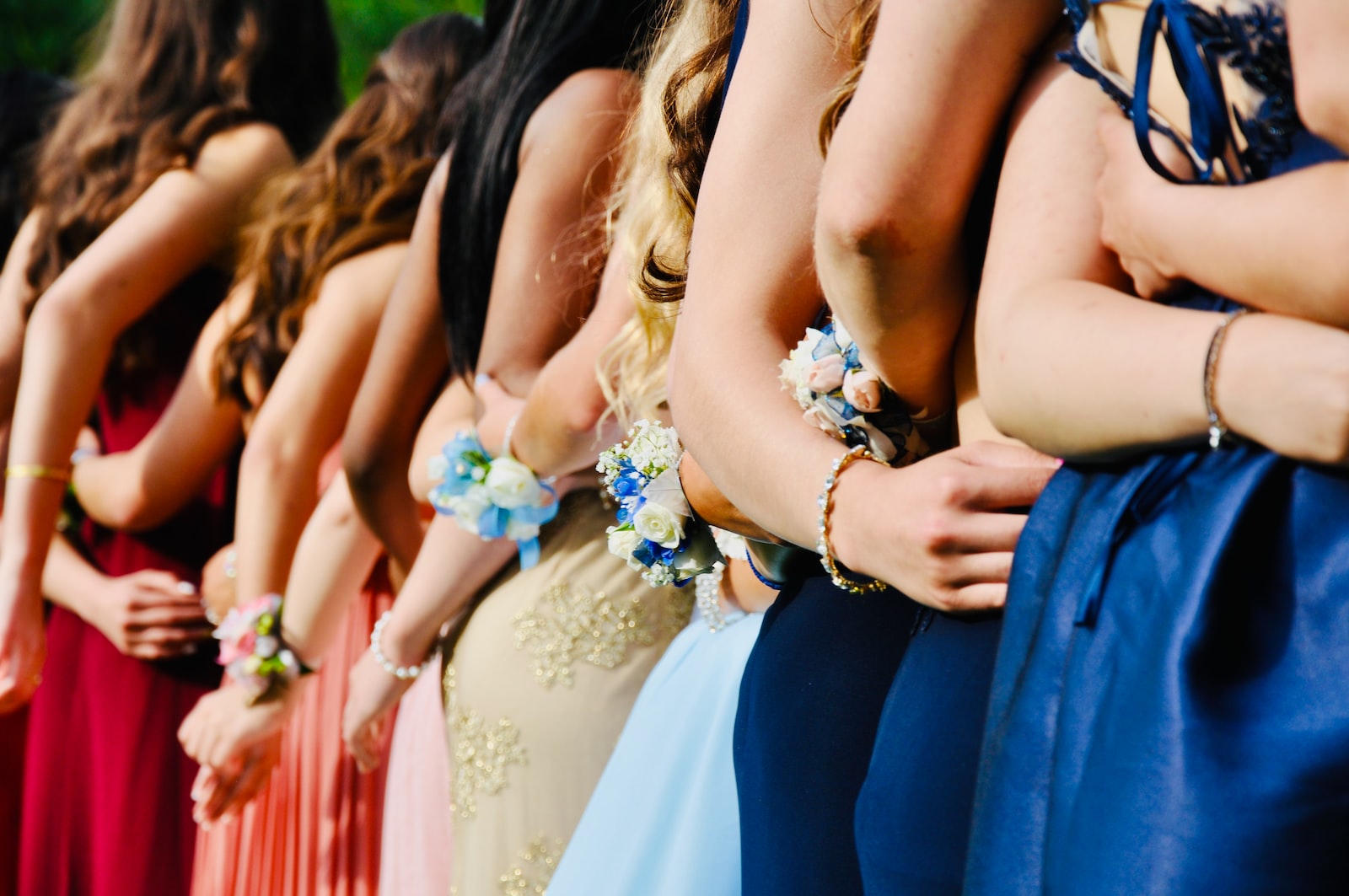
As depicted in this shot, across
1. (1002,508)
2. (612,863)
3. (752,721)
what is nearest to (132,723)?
(612,863)

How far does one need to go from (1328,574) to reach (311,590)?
2239 mm

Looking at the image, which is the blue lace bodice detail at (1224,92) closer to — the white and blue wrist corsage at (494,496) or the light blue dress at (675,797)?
the light blue dress at (675,797)

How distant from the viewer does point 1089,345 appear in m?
0.90

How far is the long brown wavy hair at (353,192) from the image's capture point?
2.94 meters

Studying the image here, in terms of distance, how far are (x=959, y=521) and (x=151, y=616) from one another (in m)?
2.71

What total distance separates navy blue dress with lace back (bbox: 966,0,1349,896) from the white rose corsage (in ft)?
0.97

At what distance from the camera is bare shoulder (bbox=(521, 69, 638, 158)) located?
2162 mm

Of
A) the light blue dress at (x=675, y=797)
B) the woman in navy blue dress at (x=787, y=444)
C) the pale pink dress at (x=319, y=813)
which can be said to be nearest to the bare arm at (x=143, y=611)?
the pale pink dress at (x=319, y=813)

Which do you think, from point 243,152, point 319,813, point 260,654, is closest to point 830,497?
point 260,654

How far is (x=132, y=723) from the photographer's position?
3.23m

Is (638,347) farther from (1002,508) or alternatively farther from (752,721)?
(1002,508)

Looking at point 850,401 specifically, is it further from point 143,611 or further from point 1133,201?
point 143,611

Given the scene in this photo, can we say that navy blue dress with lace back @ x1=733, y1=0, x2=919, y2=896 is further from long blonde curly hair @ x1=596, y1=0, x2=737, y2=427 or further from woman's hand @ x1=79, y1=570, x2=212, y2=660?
woman's hand @ x1=79, y1=570, x2=212, y2=660

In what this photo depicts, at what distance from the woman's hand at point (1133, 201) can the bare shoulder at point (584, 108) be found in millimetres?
1308
